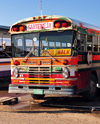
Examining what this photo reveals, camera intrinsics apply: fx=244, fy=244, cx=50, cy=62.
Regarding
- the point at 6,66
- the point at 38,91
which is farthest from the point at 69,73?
the point at 6,66

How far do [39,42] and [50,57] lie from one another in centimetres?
67

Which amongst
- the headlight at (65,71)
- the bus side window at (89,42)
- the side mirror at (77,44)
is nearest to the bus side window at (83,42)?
the bus side window at (89,42)

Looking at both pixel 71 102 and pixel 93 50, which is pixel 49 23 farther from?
pixel 71 102

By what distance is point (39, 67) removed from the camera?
8.43m

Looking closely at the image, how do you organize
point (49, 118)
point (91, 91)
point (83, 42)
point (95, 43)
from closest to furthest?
point (49, 118)
point (83, 42)
point (91, 91)
point (95, 43)

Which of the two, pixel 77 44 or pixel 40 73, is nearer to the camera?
pixel 77 44

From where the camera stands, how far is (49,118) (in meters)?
6.62

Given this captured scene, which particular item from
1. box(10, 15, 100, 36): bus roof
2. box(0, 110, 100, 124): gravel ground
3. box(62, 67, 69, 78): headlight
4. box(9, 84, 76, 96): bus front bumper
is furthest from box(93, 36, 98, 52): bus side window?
box(0, 110, 100, 124): gravel ground

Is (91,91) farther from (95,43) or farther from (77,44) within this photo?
(77,44)

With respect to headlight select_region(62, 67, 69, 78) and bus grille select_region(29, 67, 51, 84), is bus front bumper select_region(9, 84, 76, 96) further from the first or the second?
headlight select_region(62, 67, 69, 78)

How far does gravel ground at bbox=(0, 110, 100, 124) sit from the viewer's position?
20.7 feet

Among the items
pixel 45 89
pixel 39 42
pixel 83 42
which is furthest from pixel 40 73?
pixel 83 42

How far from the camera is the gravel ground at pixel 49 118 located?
6.30 meters

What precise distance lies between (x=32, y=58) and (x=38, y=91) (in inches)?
46.5
